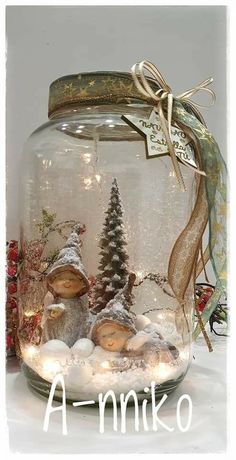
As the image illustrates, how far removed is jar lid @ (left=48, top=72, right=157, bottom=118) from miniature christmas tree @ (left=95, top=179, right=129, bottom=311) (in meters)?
0.15

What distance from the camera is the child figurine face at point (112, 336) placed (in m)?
0.68

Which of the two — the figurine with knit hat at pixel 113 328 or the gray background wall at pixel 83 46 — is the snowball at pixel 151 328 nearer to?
the figurine with knit hat at pixel 113 328

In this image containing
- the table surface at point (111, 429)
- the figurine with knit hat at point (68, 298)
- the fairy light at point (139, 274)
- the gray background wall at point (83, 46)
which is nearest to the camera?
the table surface at point (111, 429)

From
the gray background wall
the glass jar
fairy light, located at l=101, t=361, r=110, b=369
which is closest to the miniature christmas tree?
the glass jar

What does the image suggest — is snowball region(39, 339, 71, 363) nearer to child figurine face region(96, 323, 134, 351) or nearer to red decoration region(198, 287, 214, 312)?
child figurine face region(96, 323, 134, 351)

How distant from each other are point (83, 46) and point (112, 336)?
2.48 ft

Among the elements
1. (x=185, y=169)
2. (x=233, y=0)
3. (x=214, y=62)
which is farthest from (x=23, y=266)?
(x=214, y=62)

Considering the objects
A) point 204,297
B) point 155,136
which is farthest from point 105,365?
point 204,297

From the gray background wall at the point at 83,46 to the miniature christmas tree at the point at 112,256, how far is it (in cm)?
38

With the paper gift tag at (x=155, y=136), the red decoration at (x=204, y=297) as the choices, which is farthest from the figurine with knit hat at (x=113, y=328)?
the red decoration at (x=204, y=297)

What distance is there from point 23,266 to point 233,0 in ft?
1.77

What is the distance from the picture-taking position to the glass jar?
731mm

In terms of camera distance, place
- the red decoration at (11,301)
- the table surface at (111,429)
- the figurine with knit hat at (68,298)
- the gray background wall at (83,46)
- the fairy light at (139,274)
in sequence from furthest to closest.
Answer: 1. the gray background wall at (83,46)
2. the red decoration at (11,301)
3. the fairy light at (139,274)
4. the figurine with knit hat at (68,298)
5. the table surface at (111,429)

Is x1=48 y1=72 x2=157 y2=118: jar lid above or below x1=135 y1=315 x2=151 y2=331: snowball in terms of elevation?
above
